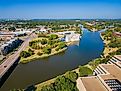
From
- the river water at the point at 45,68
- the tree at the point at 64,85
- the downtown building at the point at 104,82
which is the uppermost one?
the downtown building at the point at 104,82

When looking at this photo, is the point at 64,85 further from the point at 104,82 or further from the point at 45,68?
the point at 45,68

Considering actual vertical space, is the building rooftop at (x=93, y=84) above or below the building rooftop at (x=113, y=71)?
above

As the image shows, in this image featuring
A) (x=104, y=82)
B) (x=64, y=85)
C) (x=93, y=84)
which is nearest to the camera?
(x=104, y=82)

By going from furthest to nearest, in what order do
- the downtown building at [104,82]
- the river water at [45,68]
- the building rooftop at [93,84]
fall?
the river water at [45,68] → the downtown building at [104,82] → the building rooftop at [93,84]

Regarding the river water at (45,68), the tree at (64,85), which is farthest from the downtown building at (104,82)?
the river water at (45,68)

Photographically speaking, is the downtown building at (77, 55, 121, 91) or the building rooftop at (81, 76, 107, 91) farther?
the downtown building at (77, 55, 121, 91)

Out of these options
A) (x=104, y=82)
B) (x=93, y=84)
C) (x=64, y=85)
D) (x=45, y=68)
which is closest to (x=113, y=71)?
(x=104, y=82)

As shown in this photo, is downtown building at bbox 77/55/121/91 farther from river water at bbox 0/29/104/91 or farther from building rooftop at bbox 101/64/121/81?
river water at bbox 0/29/104/91

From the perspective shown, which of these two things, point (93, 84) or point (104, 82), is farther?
point (93, 84)

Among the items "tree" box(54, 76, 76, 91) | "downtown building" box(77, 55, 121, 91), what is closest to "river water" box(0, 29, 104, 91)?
"tree" box(54, 76, 76, 91)

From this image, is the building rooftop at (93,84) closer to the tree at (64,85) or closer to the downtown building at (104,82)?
the downtown building at (104,82)

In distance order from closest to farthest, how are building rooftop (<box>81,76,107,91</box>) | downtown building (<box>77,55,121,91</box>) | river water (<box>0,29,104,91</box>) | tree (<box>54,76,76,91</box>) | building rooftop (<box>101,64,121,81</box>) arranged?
1. building rooftop (<box>81,76,107,91</box>)
2. downtown building (<box>77,55,121,91</box>)
3. tree (<box>54,76,76,91</box>)
4. building rooftop (<box>101,64,121,81</box>)
5. river water (<box>0,29,104,91</box>)

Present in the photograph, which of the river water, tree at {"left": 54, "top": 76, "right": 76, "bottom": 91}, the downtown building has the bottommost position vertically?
the river water

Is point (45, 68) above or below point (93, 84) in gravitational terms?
below
